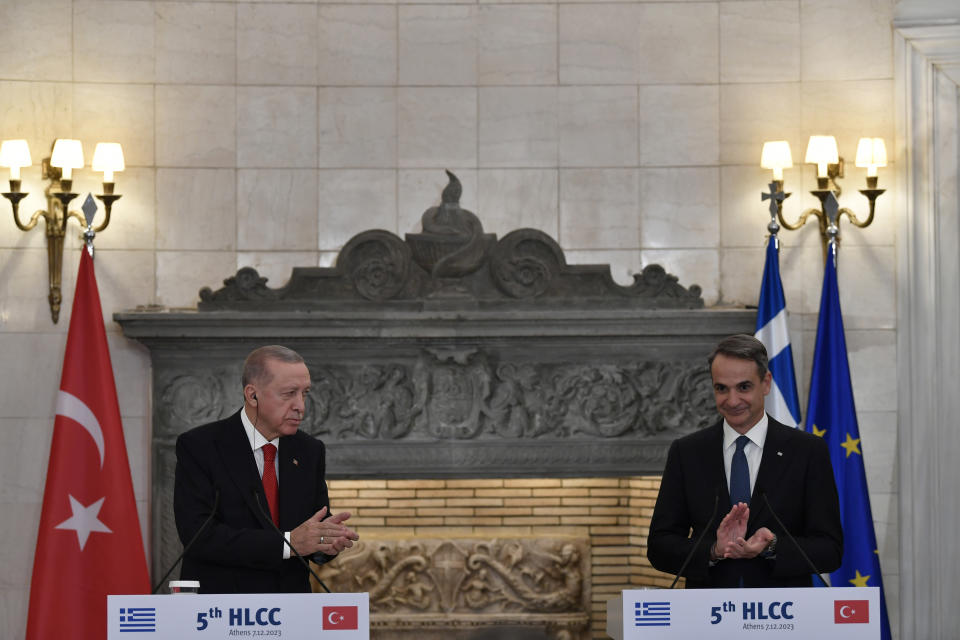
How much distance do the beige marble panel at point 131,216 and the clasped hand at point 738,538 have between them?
12.0 ft

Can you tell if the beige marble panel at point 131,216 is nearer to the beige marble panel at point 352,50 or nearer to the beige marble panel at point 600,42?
the beige marble panel at point 352,50

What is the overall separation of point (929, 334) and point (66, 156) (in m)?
4.08

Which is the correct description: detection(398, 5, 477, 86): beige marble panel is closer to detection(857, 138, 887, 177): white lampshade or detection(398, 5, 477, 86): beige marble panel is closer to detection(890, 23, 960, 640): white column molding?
detection(857, 138, 887, 177): white lampshade

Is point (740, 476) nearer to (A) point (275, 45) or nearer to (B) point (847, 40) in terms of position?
(B) point (847, 40)

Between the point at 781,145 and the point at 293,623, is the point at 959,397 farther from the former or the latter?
the point at 293,623

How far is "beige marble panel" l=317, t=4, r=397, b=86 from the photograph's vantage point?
18.9 feet

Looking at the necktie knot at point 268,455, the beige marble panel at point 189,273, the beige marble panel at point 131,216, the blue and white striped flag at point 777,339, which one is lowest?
the necktie knot at point 268,455

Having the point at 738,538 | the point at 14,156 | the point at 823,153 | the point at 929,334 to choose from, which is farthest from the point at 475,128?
the point at 738,538

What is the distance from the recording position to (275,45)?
5.75 meters

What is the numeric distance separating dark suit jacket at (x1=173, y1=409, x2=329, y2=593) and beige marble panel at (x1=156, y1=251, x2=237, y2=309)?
8.64 ft

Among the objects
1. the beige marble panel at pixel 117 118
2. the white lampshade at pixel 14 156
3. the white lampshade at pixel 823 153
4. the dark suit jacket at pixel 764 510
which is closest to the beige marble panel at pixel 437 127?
the beige marble panel at pixel 117 118

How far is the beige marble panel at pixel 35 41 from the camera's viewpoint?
5660mm

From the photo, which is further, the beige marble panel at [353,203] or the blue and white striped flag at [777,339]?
the beige marble panel at [353,203]

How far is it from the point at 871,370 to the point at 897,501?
0.63 meters
